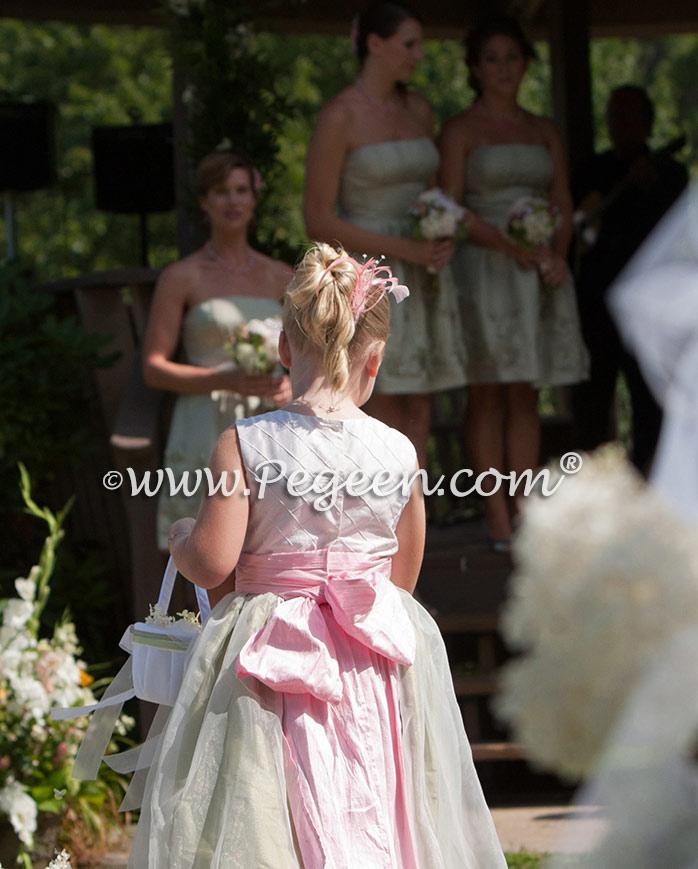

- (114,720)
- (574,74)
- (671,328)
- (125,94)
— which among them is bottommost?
(114,720)

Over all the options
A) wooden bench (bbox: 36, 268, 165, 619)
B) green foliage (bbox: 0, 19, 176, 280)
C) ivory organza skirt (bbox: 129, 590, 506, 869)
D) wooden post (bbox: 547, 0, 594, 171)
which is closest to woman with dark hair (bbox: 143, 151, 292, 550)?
wooden bench (bbox: 36, 268, 165, 619)

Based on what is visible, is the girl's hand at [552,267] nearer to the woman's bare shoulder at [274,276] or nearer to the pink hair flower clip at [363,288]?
the woman's bare shoulder at [274,276]

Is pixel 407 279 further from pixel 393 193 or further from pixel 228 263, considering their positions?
pixel 228 263

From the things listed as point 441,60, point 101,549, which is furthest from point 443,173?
point 441,60

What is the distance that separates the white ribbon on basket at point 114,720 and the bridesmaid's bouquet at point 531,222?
100 inches

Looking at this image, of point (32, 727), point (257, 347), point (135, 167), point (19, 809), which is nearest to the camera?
point (19, 809)

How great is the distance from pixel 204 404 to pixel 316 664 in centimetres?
220

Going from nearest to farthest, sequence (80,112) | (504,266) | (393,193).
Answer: (393,193) < (504,266) < (80,112)

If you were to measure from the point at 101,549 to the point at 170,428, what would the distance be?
0.87 metres

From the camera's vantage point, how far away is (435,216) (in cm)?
452

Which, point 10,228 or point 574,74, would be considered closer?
point 574,74

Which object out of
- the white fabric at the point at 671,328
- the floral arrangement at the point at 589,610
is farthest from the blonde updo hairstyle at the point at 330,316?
the floral arrangement at the point at 589,610

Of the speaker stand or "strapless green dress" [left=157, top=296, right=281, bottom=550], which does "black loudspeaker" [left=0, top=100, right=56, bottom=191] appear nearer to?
the speaker stand

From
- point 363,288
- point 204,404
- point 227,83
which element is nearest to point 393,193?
point 227,83
